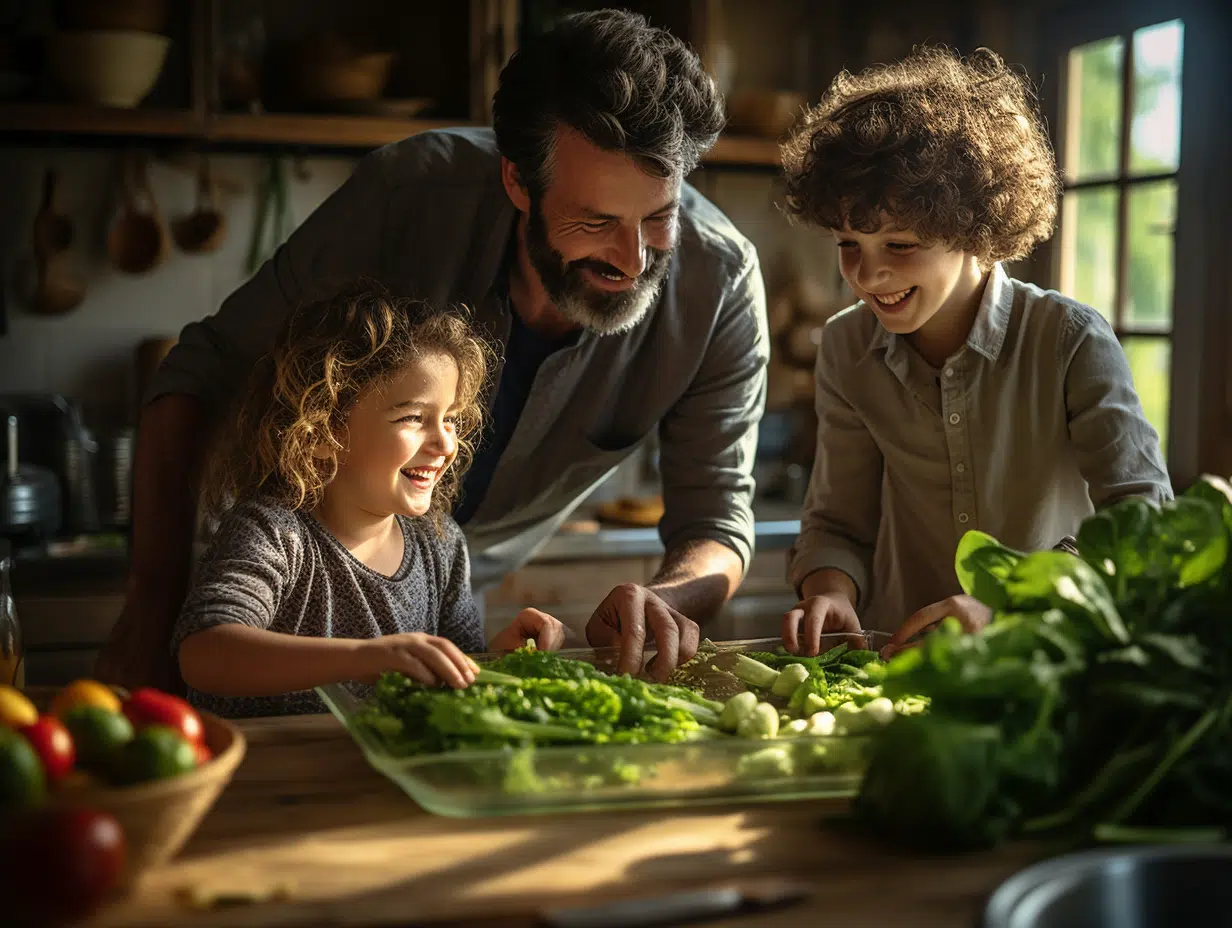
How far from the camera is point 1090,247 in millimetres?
3516

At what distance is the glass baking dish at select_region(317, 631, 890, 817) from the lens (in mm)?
1171

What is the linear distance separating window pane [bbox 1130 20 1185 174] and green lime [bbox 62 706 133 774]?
2826mm

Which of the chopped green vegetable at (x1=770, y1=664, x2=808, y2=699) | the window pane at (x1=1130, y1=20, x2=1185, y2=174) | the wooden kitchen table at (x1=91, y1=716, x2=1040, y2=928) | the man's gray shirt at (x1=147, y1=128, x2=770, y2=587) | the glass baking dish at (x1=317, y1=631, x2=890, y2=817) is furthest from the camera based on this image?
the window pane at (x1=1130, y1=20, x2=1185, y2=174)

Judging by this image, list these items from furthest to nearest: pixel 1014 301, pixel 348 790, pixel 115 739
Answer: pixel 1014 301
pixel 348 790
pixel 115 739

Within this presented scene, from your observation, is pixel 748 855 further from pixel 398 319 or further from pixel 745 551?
pixel 745 551

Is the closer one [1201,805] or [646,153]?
[1201,805]

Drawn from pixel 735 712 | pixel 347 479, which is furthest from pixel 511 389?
pixel 735 712

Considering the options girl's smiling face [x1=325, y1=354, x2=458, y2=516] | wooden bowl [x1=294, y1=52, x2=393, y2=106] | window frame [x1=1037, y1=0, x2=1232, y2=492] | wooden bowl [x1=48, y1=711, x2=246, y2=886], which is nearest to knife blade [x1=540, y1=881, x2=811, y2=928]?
wooden bowl [x1=48, y1=711, x2=246, y2=886]

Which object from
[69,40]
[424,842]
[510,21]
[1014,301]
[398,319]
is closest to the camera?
[424,842]

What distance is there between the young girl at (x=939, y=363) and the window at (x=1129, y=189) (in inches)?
50.6

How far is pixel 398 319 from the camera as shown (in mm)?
1856

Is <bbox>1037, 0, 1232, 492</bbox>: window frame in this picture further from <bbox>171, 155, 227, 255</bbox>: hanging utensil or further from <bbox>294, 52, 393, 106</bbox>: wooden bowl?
<bbox>171, 155, 227, 255</bbox>: hanging utensil

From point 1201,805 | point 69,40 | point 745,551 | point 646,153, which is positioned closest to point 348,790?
point 1201,805

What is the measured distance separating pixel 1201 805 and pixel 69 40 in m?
3.01
